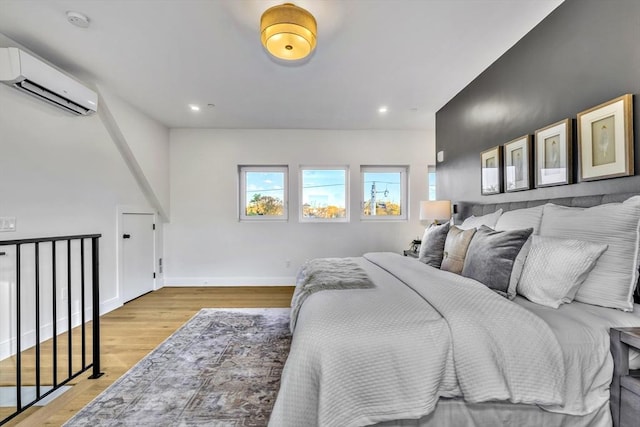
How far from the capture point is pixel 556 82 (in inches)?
75.3

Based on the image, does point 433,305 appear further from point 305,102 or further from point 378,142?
point 378,142

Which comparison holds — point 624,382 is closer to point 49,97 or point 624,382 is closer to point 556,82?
point 556,82

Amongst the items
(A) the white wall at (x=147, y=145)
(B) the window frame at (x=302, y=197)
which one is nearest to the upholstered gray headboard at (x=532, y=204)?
(B) the window frame at (x=302, y=197)

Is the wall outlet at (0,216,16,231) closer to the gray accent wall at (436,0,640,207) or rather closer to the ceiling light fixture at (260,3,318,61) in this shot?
the ceiling light fixture at (260,3,318,61)

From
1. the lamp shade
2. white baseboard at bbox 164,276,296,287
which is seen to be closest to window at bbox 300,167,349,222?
white baseboard at bbox 164,276,296,287

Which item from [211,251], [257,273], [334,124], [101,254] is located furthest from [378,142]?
[101,254]

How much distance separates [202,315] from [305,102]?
8.91 feet

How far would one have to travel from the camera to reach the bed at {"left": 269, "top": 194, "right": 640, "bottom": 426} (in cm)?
108

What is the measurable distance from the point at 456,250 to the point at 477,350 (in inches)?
39.7

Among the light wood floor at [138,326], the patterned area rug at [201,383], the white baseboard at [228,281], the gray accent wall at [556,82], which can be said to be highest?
the gray accent wall at [556,82]

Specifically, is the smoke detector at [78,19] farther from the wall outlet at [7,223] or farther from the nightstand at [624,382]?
the nightstand at [624,382]

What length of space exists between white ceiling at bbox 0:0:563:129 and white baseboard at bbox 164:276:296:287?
2.53m

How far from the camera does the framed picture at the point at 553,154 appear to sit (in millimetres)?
1809

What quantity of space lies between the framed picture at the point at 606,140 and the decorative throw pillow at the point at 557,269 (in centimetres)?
50
